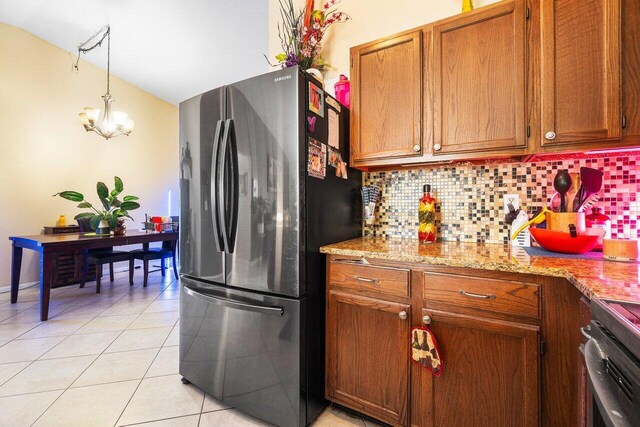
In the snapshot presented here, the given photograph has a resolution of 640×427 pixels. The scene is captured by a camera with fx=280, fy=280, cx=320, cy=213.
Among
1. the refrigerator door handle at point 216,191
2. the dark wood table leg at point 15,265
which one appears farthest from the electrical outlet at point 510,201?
the dark wood table leg at point 15,265

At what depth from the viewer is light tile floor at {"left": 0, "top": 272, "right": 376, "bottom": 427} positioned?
1477 mm

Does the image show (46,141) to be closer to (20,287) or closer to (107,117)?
(107,117)

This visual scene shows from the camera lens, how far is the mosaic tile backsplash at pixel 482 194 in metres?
1.37

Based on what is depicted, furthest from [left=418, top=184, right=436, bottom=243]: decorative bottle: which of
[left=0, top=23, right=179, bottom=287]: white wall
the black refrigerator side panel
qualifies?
[left=0, top=23, right=179, bottom=287]: white wall

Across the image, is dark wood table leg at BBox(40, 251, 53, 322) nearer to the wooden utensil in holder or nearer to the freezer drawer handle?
the freezer drawer handle

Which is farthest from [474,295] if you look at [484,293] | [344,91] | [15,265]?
[15,265]

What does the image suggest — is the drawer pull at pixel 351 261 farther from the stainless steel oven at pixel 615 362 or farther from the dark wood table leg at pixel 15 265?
the dark wood table leg at pixel 15 265

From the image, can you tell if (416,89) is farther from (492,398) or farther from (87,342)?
(87,342)

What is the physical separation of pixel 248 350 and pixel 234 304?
0.80ft

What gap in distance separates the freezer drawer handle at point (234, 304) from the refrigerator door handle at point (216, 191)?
10.6 inches

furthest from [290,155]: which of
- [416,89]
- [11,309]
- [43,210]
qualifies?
[43,210]

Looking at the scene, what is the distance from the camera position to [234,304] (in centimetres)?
144

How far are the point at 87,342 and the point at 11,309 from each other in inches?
59.0

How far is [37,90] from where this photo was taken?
150 inches
